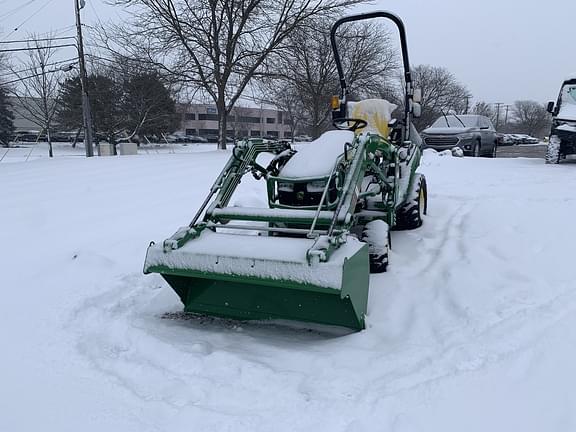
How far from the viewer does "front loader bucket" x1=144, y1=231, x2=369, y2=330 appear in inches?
124

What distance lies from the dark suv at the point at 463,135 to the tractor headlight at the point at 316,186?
1330 cm

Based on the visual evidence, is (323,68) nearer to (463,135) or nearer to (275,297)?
(463,135)

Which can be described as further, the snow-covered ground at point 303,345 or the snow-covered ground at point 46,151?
the snow-covered ground at point 46,151

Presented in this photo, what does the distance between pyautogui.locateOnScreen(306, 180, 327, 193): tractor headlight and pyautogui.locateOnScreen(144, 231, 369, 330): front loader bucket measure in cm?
70

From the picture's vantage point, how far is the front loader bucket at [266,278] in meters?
3.15

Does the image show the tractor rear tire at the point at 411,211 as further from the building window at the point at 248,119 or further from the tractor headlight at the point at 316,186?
the building window at the point at 248,119

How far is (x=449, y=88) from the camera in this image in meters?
55.7

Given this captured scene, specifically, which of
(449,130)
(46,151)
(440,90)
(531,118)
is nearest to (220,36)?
(449,130)

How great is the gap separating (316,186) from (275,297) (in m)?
1.07

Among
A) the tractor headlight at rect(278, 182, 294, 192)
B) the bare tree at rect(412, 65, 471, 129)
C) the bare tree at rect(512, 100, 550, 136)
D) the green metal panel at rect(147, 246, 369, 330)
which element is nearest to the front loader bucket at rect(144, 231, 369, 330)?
the green metal panel at rect(147, 246, 369, 330)

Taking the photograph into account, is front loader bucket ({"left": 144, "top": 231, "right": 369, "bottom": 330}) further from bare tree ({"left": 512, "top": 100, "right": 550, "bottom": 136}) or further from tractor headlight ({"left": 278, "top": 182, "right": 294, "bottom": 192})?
bare tree ({"left": 512, "top": 100, "right": 550, "bottom": 136})

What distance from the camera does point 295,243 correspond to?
355 centimetres

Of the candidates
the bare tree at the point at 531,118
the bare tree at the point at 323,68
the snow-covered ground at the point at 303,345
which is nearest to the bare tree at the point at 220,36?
the bare tree at the point at 323,68

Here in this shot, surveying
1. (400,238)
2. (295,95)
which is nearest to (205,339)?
(400,238)
